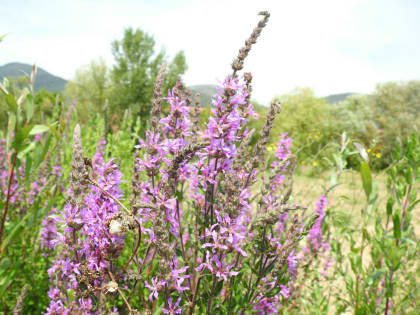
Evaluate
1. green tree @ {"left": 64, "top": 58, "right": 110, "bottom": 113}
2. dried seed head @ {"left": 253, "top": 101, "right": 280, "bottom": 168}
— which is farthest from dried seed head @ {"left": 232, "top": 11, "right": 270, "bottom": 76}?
green tree @ {"left": 64, "top": 58, "right": 110, "bottom": 113}

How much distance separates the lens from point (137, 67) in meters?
29.5

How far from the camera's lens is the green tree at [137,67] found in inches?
1120

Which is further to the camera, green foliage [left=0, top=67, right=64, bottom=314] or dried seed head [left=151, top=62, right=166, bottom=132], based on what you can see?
dried seed head [left=151, top=62, right=166, bottom=132]

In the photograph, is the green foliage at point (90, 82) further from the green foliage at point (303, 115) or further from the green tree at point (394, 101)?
the green tree at point (394, 101)

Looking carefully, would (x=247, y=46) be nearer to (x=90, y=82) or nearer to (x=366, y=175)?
(x=366, y=175)

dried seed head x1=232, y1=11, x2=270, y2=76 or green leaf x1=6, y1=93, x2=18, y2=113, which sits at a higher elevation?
dried seed head x1=232, y1=11, x2=270, y2=76

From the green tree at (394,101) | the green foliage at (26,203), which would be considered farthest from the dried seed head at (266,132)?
the green tree at (394,101)

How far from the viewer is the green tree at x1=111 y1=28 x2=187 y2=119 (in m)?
28.5

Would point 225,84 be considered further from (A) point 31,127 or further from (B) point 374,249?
(B) point 374,249

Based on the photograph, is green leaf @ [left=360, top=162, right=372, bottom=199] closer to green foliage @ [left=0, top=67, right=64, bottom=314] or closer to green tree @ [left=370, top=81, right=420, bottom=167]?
green foliage @ [left=0, top=67, right=64, bottom=314]

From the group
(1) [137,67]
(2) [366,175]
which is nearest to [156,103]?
(2) [366,175]

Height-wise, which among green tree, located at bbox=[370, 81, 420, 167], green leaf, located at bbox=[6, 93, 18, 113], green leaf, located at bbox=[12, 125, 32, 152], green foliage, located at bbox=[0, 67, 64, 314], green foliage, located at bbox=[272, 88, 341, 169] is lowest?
green foliage, located at bbox=[0, 67, 64, 314]

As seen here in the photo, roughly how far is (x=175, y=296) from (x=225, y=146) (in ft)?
2.79

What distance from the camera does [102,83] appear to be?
4434 centimetres
